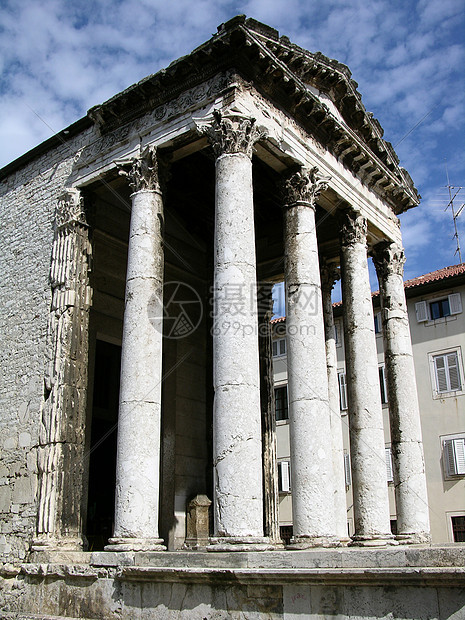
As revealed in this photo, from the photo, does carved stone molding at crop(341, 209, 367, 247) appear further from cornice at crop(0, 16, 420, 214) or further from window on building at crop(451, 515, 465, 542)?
window on building at crop(451, 515, 465, 542)

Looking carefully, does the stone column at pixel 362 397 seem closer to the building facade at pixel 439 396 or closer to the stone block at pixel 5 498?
the stone block at pixel 5 498

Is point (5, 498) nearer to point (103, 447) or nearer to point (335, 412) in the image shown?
point (103, 447)

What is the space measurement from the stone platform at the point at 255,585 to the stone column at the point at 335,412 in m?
4.35

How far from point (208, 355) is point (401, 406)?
476 centimetres

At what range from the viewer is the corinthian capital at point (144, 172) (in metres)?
10.4

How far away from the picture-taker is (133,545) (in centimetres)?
830

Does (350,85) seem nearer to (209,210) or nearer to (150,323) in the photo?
(209,210)

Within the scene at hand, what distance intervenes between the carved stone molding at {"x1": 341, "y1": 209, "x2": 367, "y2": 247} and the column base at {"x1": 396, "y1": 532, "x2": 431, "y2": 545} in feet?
18.1

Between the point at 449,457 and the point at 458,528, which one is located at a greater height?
the point at 449,457

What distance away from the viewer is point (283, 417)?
23.4 meters

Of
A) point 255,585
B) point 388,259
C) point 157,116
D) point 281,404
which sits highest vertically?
point 157,116

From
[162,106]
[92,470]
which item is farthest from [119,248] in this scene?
[92,470]

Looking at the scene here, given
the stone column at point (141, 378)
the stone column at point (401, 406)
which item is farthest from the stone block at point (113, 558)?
the stone column at point (401, 406)

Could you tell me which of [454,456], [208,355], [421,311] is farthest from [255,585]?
[421,311]
